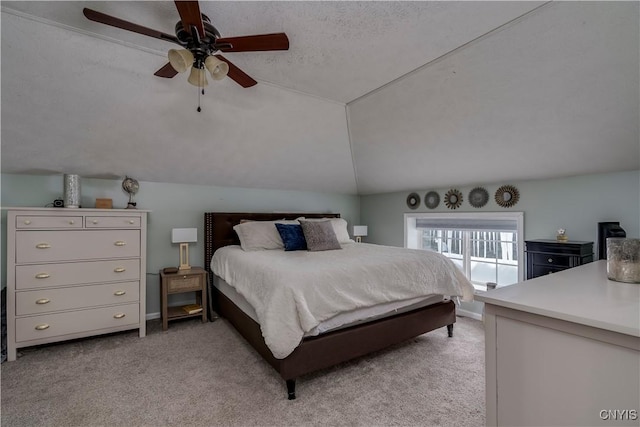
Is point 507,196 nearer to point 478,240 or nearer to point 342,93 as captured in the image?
point 478,240

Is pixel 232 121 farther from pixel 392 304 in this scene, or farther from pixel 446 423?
pixel 446 423

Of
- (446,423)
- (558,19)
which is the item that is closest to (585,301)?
(446,423)

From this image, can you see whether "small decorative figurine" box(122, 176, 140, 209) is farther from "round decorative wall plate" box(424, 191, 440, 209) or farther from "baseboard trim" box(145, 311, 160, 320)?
"round decorative wall plate" box(424, 191, 440, 209)

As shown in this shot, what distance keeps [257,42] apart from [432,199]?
10.9 feet

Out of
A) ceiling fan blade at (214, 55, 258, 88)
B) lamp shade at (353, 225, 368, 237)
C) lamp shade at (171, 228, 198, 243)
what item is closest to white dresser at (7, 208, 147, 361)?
lamp shade at (171, 228, 198, 243)

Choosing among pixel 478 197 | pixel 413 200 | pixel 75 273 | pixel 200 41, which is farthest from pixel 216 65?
pixel 413 200

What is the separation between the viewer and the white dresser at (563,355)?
0.82 meters

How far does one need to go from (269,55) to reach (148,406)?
2.65 metres

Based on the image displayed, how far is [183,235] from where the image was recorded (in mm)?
3451

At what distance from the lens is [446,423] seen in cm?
176

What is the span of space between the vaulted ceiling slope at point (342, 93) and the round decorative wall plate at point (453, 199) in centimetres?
21

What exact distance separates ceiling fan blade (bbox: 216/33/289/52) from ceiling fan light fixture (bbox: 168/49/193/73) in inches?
7.6

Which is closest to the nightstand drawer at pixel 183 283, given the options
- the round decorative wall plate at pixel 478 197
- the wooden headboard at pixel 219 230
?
the wooden headboard at pixel 219 230

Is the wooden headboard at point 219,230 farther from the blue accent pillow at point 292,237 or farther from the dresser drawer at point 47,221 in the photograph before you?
the dresser drawer at point 47,221
